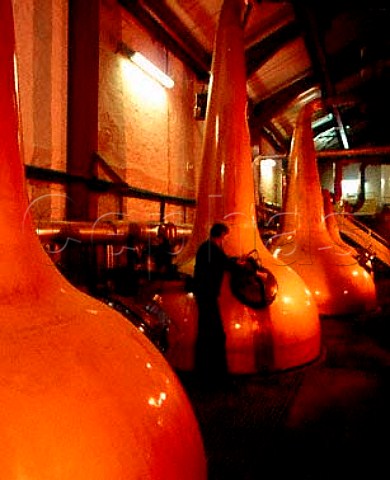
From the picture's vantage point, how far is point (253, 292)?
4891mm

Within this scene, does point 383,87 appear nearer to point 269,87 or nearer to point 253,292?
point 269,87

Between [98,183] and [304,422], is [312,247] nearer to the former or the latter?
Answer: [98,183]

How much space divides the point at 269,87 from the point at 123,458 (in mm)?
13797

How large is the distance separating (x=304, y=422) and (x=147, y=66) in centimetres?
677

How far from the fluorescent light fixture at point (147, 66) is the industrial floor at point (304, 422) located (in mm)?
5570

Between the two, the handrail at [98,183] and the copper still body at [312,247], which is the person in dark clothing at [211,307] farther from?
the copper still body at [312,247]

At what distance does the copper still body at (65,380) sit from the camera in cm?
162

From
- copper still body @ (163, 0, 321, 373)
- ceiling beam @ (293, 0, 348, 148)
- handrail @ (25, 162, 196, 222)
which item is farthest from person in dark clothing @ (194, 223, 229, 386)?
ceiling beam @ (293, 0, 348, 148)

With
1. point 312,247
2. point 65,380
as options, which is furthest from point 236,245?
point 65,380

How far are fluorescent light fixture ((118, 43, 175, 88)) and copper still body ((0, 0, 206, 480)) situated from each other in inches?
248

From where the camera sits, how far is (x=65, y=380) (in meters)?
1.78

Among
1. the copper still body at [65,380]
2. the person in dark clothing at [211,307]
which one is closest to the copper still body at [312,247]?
the person in dark clothing at [211,307]

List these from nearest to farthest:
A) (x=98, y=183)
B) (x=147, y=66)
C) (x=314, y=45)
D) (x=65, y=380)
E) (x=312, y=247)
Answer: (x=65, y=380) → (x=98, y=183) → (x=312, y=247) → (x=147, y=66) → (x=314, y=45)

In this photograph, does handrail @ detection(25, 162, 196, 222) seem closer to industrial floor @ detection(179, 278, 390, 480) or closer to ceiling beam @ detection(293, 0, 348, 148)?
industrial floor @ detection(179, 278, 390, 480)
